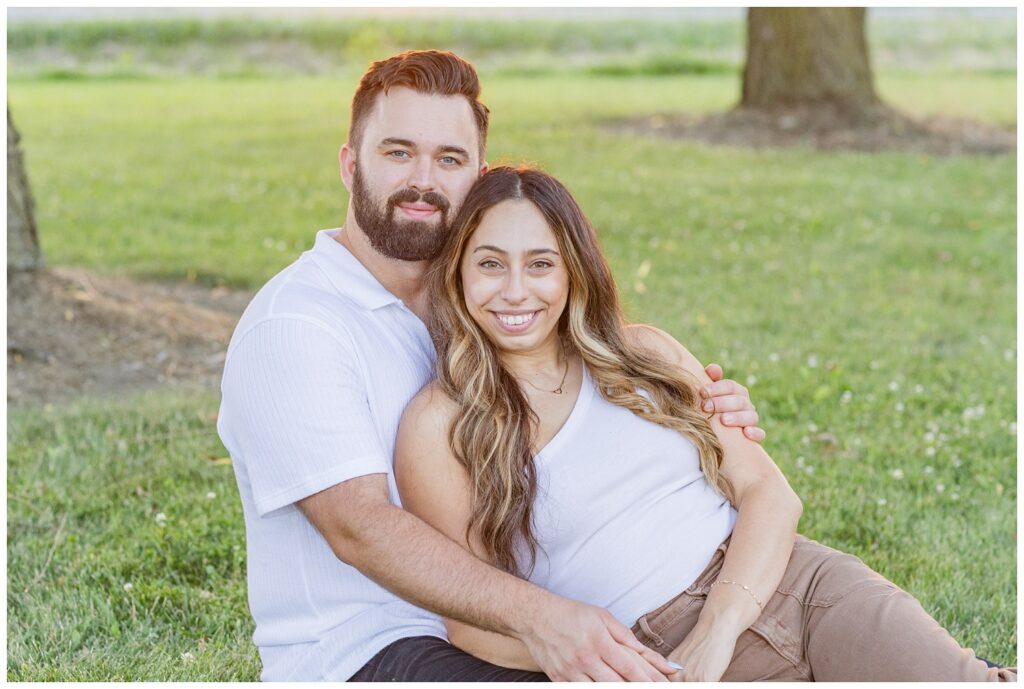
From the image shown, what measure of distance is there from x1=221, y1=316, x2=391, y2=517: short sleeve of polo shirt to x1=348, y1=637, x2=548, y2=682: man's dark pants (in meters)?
0.45

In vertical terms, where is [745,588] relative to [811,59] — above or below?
below

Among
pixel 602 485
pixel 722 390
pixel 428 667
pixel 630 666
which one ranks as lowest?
pixel 428 667

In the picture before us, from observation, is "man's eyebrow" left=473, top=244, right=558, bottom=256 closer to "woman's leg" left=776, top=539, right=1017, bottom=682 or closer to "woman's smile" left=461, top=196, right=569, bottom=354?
"woman's smile" left=461, top=196, right=569, bottom=354

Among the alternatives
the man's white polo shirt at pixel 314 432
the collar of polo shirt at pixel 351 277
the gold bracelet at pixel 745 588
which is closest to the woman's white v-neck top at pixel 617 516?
the gold bracelet at pixel 745 588

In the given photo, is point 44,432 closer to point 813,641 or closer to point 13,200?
point 13,200

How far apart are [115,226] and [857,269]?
5.60m

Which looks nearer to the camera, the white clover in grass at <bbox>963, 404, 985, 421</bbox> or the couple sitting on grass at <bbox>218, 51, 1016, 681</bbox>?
the couple sitting on grass at <bbox>218, 51, 1016, 681</bbox>

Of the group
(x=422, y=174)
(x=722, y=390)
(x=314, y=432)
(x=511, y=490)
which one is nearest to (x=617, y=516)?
(x=511, y=490)

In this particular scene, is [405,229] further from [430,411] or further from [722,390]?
[722,390]

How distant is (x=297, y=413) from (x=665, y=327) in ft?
15.0

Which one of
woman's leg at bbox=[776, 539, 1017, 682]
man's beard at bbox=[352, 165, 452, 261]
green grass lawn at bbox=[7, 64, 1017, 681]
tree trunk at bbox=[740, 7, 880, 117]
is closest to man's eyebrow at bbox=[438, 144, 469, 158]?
man's beard at bbox=[352, 165, 452, 261]

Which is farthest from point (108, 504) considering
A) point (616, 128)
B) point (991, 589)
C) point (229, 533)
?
point (616, 128)

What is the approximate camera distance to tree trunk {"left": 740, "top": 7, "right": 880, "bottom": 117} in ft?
44.8

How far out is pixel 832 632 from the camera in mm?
3082
